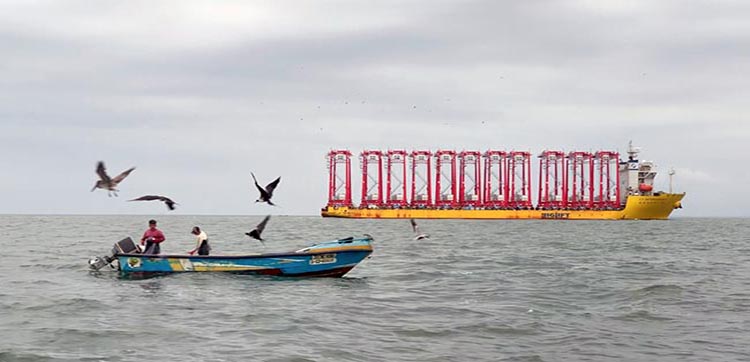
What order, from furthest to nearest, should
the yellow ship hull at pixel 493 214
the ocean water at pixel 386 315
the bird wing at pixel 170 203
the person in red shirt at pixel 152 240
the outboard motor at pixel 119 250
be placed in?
the yellow ship hull at pixel 493 214
the outboard motor at pixel 119 250
the person in red shirt at pixel 152 240
the bird wing at pixel 170 203
the ocean water at pixel 386 315

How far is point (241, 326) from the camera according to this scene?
48.2 feet

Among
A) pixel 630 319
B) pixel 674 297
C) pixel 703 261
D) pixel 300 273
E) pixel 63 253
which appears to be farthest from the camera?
pixel 63 253

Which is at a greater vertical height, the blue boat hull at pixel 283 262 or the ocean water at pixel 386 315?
the blue boat hull at pixel 283 262

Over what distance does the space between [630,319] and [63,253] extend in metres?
28.5

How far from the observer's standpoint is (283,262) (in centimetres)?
2244

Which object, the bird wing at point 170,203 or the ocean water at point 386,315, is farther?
the bird wing at point 170,203

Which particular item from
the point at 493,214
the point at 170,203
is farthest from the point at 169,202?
the point at 493,214

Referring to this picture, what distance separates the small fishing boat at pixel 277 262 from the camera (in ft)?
73.4

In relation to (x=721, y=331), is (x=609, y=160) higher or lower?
higher

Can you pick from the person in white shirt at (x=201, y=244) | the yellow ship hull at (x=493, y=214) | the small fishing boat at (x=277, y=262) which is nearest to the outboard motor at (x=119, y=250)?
the small fishing boat at (x=277, y=262)

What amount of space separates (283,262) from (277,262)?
17cm

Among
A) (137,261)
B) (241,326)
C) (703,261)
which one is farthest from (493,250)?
(241,326)

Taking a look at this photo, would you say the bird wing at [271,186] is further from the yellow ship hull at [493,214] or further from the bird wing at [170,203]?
the yellow ship hull at [493,214]

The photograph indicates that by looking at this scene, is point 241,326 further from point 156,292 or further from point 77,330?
point 156,292
